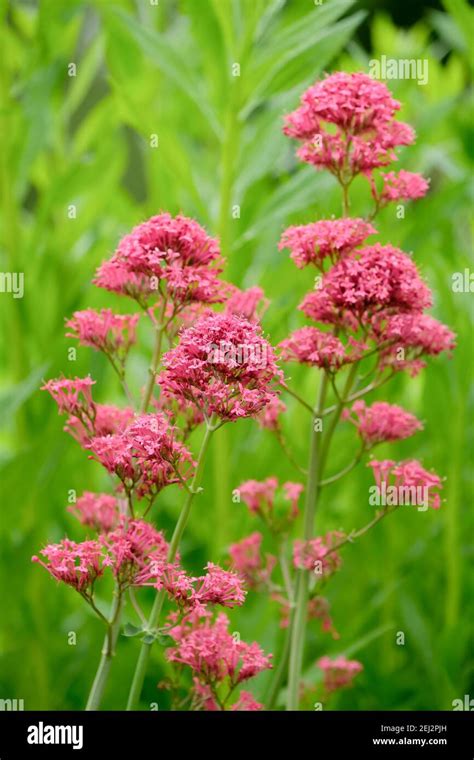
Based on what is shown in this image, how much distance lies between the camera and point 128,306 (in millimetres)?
1027

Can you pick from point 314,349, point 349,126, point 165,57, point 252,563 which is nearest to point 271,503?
point 252,563

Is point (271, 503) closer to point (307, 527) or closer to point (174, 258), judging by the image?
point (307, 527)

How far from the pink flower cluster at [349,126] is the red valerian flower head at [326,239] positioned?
0.05m

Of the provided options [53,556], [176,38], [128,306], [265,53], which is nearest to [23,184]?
[128,306]

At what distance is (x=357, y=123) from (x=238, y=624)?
0.50 meters

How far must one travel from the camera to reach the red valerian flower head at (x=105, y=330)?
25.0 inches

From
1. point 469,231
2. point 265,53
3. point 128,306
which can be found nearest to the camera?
point 265,53

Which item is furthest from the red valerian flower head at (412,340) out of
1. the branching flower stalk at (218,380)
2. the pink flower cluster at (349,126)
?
the pink flower cluster at (349,126)

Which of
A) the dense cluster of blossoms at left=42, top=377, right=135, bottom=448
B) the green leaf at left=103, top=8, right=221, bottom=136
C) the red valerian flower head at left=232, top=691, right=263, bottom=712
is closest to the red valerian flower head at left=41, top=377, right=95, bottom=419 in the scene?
the dense cluster of blossoms at left=42, top=377, right=135, bottom=448

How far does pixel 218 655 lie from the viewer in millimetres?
612

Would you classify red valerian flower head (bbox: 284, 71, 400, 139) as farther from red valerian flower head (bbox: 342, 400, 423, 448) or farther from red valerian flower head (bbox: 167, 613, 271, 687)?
red valerian flower head (bbox: 167, 613, 271, 687)

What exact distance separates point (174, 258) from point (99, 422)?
0.11 m

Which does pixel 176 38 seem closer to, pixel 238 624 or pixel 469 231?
pixel 469 231

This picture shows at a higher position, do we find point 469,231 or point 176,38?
point 176,38
